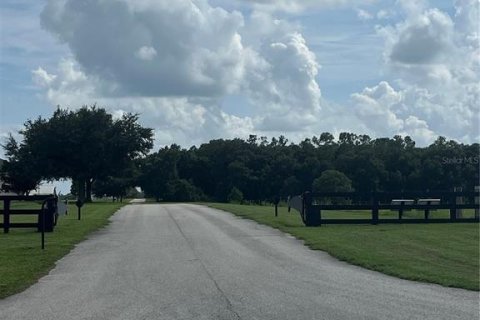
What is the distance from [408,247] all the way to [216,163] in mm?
97699

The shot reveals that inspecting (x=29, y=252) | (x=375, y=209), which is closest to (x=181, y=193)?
(x=375, y=209)

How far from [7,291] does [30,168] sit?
6212 centimetres

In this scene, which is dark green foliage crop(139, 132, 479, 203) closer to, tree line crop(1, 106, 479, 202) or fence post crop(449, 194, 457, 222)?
tree line crop(1, 106, 479, 202)

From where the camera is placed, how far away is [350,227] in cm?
2834

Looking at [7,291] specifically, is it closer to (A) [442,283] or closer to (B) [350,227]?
(A) [442,283]

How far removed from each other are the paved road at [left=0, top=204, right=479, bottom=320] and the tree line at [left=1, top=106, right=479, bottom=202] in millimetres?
34365

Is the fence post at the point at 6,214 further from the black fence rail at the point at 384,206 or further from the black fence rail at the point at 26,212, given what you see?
the black fence rail at the point at 384,206

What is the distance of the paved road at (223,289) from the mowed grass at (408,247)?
592 millimetres

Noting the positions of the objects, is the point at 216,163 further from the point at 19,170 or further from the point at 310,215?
the point at 310,215

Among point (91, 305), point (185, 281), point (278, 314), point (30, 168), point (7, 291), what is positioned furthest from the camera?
point (30, 168)

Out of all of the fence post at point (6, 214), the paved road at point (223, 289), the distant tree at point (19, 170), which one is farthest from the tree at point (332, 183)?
the paved road at point (223, 289)

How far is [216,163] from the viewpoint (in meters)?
117

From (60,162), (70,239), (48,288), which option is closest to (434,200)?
(70,239)

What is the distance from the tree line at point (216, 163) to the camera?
242 ft
